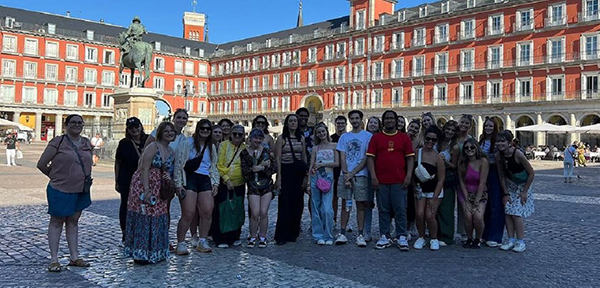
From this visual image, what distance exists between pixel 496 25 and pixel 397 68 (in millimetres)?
10123

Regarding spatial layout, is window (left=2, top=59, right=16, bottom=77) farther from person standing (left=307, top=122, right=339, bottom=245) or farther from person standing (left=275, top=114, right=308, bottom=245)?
person standing (left=307, top=122, right=339, bottom=245)

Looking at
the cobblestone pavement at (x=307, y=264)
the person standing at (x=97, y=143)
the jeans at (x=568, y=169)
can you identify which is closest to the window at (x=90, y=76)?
the person standing at (x=97, y=143)

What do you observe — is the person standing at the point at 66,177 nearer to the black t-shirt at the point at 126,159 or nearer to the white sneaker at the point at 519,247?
the black t-shirt at the point at 126,159

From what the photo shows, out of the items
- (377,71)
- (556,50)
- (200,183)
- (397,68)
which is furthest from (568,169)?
(377,71)

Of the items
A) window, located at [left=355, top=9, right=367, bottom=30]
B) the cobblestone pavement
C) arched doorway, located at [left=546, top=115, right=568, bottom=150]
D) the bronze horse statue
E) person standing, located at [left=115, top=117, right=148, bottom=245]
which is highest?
window, located at [left=355, top=9, right=367, bottom=30]

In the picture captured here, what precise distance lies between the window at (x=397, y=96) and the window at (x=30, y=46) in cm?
3984

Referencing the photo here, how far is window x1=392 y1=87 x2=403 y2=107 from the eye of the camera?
1876 inches

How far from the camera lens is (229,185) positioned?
19.8ft

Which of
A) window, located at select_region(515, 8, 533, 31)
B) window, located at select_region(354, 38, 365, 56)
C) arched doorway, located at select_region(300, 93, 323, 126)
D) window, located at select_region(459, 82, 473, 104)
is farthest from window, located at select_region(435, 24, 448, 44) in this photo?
arched doorway, located at select_region(300, 93, 323, 126)

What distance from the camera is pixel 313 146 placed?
21.8 feet

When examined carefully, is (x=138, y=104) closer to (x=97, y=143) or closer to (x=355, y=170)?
(x=97, y=143)

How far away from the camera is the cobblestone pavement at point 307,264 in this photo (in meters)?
4.71

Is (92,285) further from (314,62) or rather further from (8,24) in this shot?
(8,24)

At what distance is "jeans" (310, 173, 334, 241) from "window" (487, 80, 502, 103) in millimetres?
38184
